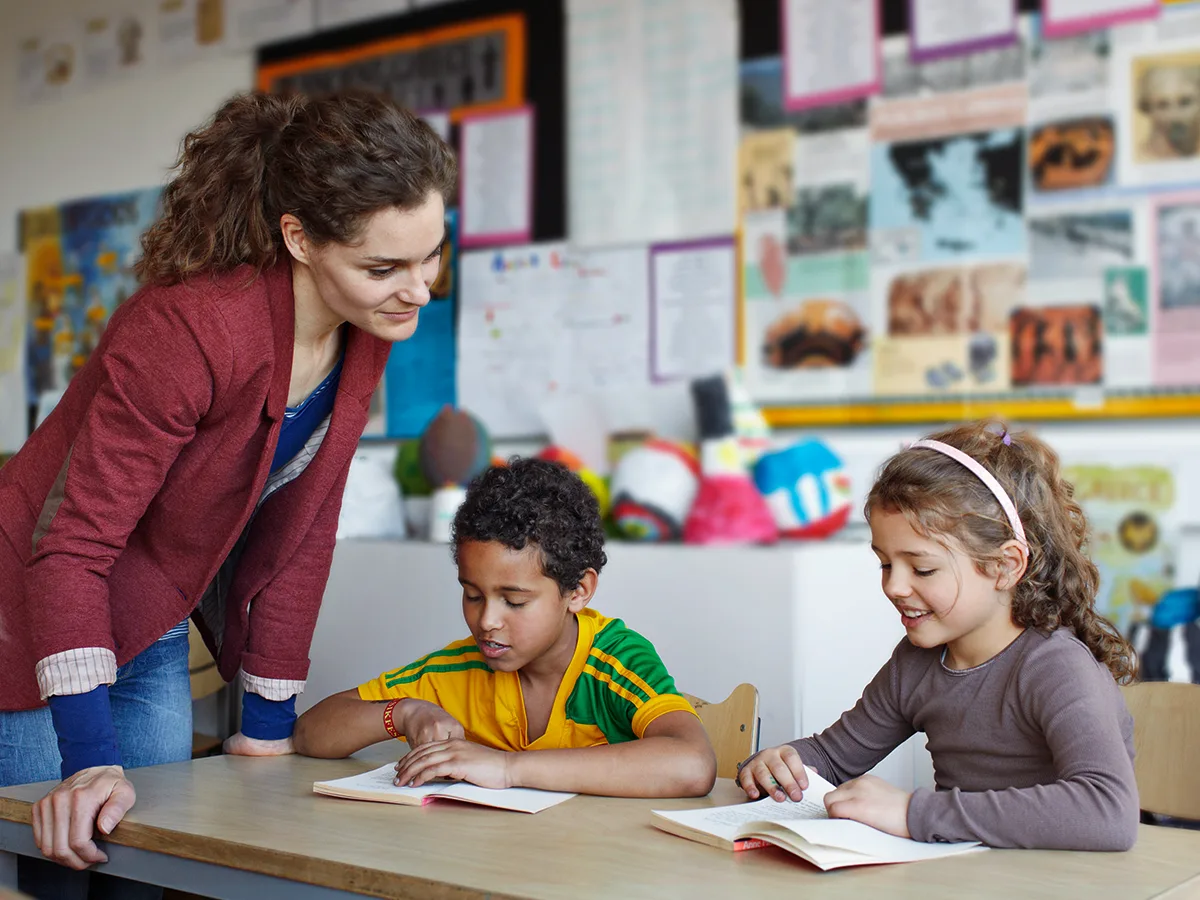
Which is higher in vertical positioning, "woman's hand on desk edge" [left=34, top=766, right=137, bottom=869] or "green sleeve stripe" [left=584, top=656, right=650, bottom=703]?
"green sleeve stripe" [left=584, top=656, right=650, bottom=703]

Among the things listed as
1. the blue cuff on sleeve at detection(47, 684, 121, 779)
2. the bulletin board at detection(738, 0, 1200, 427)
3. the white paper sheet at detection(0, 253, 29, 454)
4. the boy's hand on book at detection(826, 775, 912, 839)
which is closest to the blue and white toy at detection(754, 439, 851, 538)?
the bulletin board at detection(738, 0, 1200, 427)

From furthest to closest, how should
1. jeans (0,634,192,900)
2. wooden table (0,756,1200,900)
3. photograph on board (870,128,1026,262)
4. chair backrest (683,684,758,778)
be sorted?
photograph on board (870,128,1026,262), chair backrest (683,684,758,778), jeans (0,634,192,900), wooden table (0,756,1200,900)

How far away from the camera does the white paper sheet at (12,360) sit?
400cm

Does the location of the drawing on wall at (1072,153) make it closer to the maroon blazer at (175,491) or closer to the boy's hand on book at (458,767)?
the maroon blazer at (175,491)

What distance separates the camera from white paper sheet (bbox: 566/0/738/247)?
2795 millimetres

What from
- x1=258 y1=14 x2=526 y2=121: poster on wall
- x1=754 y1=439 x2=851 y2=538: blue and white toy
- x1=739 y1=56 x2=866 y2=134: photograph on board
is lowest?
x1=754 y1=439 x2=851 y2=538: blue and white toy

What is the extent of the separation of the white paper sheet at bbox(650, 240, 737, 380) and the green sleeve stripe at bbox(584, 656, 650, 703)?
4.50ft

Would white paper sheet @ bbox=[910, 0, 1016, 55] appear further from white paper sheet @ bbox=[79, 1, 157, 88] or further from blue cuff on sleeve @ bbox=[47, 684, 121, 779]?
white paper sheet @ bbox=[79, 1, 157, 88]

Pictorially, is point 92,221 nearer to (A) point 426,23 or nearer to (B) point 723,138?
(A) point 426,23

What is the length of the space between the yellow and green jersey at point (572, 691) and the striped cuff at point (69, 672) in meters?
0.38

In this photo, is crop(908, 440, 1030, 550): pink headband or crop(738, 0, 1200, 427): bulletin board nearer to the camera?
crop(908, 440, 1030, 550): pink headband

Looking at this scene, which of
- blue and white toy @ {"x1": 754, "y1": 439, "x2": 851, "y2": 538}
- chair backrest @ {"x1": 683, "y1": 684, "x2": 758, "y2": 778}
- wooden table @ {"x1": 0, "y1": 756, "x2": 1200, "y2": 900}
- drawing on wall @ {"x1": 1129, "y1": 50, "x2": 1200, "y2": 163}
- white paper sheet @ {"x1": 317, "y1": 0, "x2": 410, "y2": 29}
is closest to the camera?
wooden table @ {"x1": 0, "y1": 756, "x2": 1200, "y2": 900}

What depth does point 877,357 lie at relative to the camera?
2.57m

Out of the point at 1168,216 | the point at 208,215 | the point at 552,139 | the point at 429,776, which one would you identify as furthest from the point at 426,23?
the point at 429,776
